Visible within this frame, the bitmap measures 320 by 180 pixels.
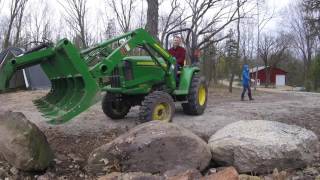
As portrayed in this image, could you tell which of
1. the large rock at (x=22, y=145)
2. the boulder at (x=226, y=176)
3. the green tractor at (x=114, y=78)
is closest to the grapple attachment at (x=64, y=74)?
the green tractor at (x=114, y=78)

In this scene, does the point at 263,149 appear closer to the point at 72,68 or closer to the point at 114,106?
the point at 72,68

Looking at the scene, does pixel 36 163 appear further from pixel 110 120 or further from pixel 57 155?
pixel 110 120

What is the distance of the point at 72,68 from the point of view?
25.3ft

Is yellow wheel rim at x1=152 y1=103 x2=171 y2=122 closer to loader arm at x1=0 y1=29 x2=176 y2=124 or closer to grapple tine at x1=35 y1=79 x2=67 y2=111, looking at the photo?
loader arm at x1=0 y1=29 x2=176 y2=124

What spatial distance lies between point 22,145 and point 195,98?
485cm

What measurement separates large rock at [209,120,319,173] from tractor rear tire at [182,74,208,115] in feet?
10.5

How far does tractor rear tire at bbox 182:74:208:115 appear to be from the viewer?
34.0ft

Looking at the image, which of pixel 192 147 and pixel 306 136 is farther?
pixel 306 136

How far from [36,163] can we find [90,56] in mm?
2428

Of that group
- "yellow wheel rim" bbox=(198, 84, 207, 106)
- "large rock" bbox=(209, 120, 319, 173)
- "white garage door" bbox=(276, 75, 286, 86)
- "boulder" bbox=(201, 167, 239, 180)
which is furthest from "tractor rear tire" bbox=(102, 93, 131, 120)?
"white garage door" bbox=(276, 75, 286, 86)

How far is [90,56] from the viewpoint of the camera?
321 inches

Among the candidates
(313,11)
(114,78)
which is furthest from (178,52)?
(313,11)

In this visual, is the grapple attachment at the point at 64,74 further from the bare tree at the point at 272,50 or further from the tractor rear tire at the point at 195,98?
the bare tree at the point at 272,50

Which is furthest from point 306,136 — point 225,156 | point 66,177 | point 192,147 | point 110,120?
point 110,120
